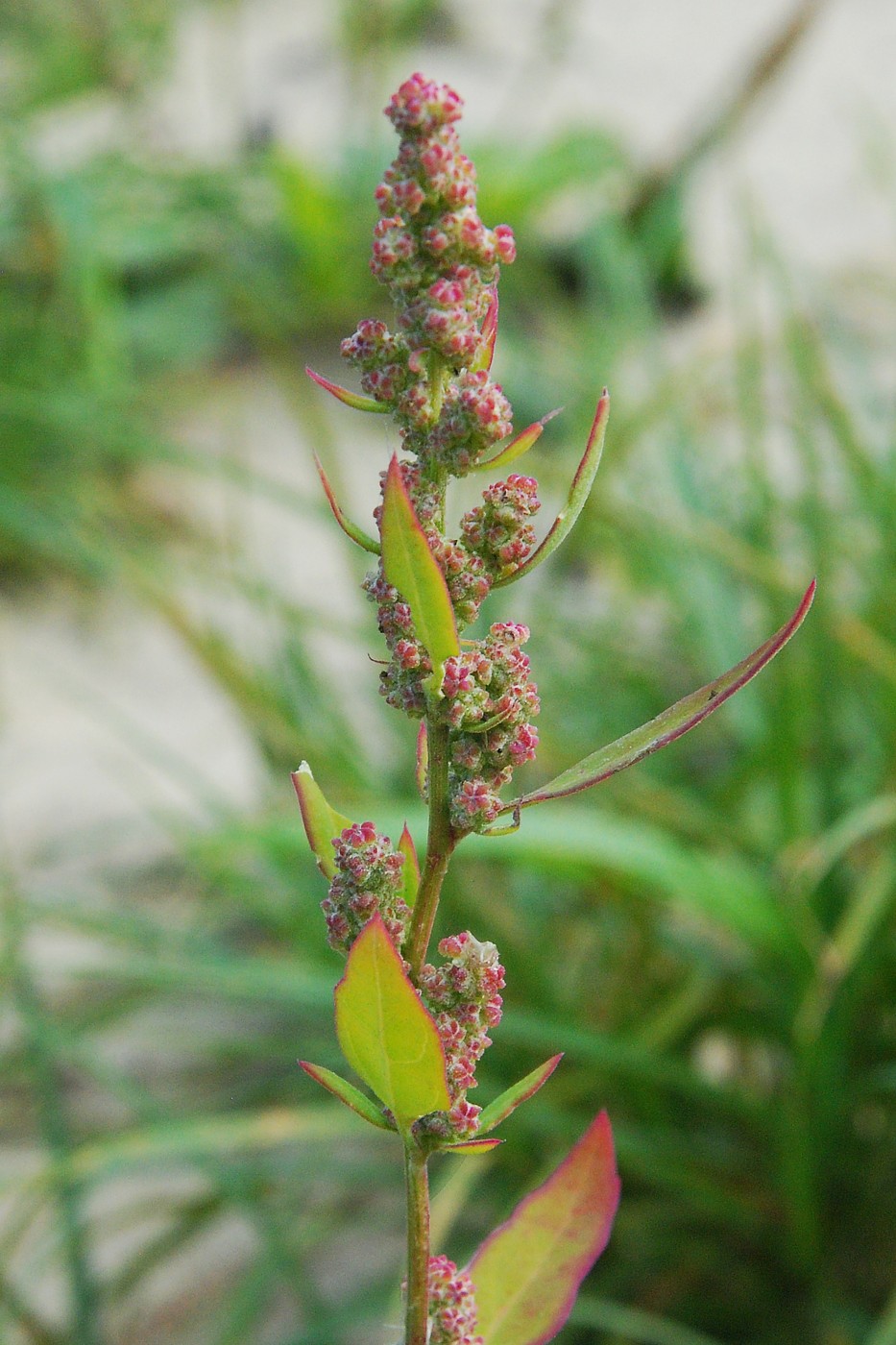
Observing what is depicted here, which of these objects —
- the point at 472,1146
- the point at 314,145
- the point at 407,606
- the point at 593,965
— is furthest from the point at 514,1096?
the point at 314,145

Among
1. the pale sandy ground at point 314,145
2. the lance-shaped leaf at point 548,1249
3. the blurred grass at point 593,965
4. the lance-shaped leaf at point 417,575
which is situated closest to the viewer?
the lance-shaped leaf at point 417,575

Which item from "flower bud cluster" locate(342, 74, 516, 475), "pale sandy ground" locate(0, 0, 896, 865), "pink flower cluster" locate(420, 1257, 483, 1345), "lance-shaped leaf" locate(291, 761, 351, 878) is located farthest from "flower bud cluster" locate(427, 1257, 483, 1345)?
"pale sandy ground" locate(0, 0, 896, 865)

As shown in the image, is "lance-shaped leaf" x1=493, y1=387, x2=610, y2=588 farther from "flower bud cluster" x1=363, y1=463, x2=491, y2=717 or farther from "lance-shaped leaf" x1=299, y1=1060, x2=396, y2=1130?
"lance-shaped leaf" x1=299, y1=1060, x2=396, y2=1130

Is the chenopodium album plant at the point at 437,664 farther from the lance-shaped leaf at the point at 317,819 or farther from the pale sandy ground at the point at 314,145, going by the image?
the pale sandy ground at the point at 314,145

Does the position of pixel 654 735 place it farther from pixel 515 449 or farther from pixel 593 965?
pixel 593 965

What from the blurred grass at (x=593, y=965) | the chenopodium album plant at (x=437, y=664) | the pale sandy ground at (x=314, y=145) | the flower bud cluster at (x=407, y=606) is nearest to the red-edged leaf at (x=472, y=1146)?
the chenopodium album plant at (x=437, y=664)

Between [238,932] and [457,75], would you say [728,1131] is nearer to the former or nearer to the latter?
[238,932]
